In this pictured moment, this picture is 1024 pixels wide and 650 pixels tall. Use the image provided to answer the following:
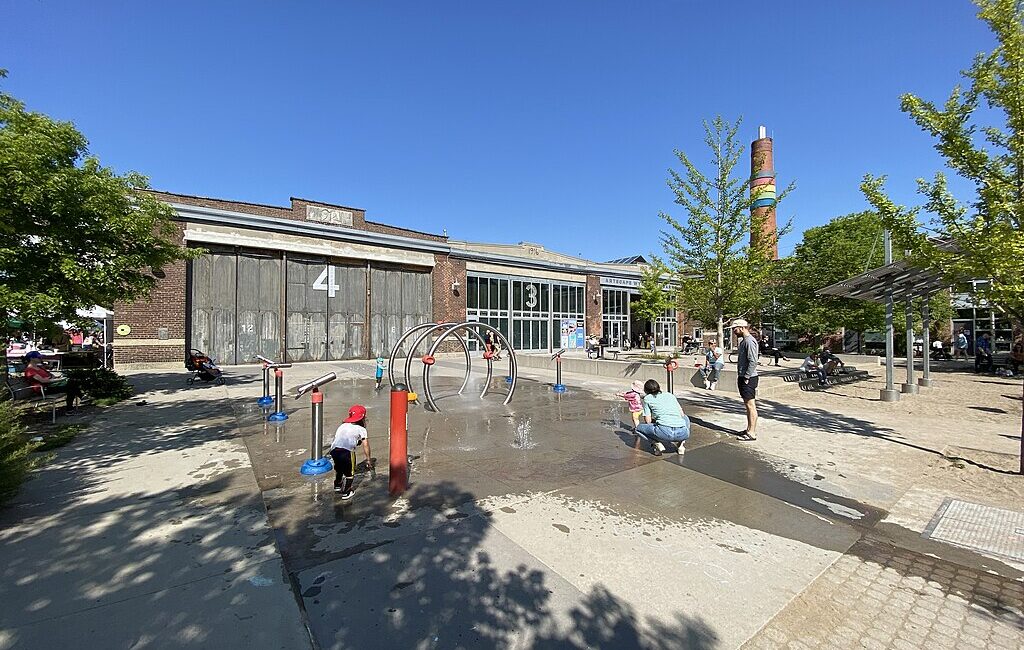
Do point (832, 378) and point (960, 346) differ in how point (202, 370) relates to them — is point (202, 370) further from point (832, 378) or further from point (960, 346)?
point (960, 346)

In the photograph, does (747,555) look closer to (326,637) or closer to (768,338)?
(326,637)

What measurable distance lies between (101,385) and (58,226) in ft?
14.6

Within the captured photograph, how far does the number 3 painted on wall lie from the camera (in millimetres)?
30156

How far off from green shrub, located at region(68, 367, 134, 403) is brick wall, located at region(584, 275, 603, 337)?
88.5ft

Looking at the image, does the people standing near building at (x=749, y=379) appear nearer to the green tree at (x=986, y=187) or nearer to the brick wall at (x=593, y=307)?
the green tree at (x=986, y=187)

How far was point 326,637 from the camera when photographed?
2.38 metres

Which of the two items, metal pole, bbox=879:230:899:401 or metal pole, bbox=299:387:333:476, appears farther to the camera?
metal pole, bbox=879:230:899:401

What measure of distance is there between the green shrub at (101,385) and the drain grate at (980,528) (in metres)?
13.3

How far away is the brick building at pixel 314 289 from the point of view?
63.0 ft

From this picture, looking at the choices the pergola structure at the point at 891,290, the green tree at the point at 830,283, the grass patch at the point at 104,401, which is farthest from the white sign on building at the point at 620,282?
the grass patch at the point at 104,401

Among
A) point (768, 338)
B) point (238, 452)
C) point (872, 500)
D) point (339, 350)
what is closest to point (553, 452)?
point (872, 500)

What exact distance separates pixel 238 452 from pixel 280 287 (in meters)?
17.9

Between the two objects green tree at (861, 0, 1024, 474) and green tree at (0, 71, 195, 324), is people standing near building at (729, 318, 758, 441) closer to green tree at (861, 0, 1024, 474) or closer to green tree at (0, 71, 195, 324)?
green tree at (861, 0, 1024, 474)

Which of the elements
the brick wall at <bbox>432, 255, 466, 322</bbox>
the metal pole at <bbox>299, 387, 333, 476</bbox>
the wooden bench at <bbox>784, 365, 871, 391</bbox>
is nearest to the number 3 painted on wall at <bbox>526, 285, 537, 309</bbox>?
the brick wall at <bbox>432, 255, 466, 322</bbox>
